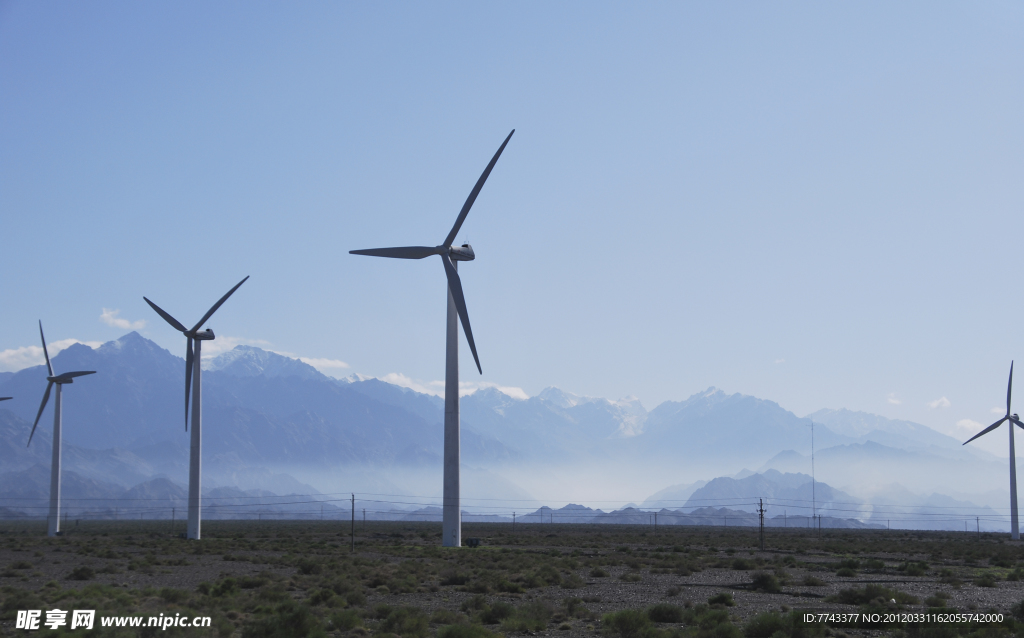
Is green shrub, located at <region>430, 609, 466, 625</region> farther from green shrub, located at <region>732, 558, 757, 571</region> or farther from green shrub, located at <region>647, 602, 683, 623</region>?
green shrub, located at <region>732, 558, 757, 571</region>

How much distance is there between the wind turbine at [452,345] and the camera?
5881 cm

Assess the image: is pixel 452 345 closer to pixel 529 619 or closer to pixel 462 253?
pixel 462 253

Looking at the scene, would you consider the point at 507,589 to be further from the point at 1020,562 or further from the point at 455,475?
the point at 1020,562

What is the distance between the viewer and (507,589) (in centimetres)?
3566

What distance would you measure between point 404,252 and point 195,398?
24.9 meters

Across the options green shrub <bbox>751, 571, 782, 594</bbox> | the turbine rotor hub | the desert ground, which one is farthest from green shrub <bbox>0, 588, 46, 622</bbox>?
the turbine rotor hub

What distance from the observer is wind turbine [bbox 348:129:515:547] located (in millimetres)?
58812

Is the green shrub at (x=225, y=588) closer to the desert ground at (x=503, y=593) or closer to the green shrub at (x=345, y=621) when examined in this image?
the desert ground at (x=503, y=593)

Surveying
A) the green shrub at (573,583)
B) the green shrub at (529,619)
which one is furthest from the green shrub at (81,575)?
the green shrub at (529,619)

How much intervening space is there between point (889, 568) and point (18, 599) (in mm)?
45774

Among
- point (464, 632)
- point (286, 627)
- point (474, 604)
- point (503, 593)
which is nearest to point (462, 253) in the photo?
point (503, 593)

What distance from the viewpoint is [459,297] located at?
57.4m

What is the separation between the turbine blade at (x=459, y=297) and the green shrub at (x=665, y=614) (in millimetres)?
29516

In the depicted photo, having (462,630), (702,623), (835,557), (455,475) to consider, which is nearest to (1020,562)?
(835,557)
